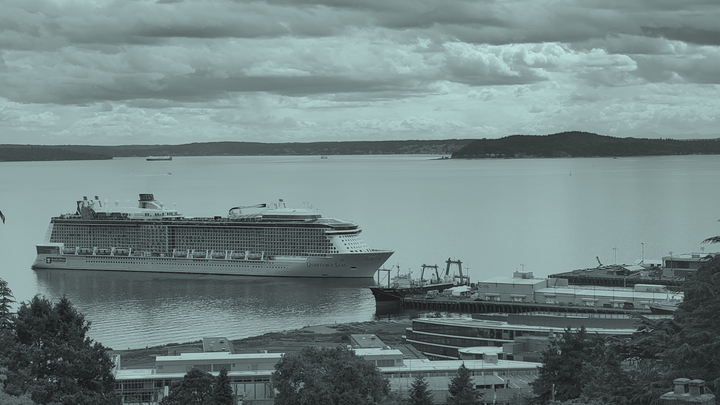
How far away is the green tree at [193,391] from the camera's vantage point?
28859mm

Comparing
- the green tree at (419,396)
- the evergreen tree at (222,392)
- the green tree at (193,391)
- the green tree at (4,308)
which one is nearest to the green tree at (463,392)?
the green tree at (419,396)

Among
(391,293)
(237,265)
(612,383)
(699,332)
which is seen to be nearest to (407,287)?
(391,293)

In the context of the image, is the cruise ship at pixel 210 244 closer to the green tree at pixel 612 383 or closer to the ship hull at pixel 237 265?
the ship hull at pixel 237 265

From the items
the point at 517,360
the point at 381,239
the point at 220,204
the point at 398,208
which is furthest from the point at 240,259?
the point at 220,204

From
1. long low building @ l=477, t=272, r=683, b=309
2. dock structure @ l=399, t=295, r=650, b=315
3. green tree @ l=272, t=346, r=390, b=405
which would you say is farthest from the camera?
long low building @ l=477, t=272, r=683, b=309

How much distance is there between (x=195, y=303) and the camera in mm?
68000

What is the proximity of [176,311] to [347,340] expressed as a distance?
19460mm

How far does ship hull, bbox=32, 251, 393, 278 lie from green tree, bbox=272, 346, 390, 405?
5252 cm

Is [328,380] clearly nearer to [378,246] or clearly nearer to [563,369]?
[563,369]

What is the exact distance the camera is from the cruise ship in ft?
271

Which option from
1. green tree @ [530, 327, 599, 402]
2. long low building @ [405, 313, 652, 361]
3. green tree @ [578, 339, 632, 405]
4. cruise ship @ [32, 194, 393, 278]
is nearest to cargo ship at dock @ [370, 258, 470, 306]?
cruise ship @ [32, 194, 393, 278]

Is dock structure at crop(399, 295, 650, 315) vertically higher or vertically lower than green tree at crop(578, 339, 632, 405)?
lower

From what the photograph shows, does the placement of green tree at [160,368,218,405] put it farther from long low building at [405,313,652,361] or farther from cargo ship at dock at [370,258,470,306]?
cargo ship at dock at [370,258,470,306]

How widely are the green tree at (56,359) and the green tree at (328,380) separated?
4927mm
